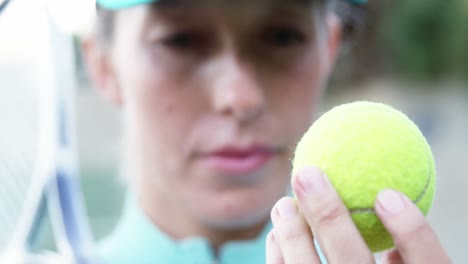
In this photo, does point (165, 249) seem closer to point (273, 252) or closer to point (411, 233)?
point (273, 252)

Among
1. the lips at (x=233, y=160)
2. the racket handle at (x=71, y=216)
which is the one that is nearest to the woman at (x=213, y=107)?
the lips at (x=233, y=160)

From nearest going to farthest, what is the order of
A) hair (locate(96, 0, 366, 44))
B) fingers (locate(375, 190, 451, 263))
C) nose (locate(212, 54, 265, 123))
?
fingers (locate(375, 190, 451, 263)) → nose (locate(212, 54, 265, 123)) → hair (locate(96, 0, 366, 44))

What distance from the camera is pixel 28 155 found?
3.45ft

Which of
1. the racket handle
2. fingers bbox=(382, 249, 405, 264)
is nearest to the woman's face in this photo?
the racket handle

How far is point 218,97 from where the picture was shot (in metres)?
0.85

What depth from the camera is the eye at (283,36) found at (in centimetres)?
88

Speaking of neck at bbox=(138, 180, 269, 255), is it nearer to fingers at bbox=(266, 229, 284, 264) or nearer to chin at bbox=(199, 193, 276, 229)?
chin at bbox=(199, 193, 276, 229)

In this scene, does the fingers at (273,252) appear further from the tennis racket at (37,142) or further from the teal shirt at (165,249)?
the tennis racket at (37,142)

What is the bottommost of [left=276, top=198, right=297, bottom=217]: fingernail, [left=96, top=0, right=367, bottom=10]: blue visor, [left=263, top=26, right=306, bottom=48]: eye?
[left=276, top=198, right=297, bottom=217]: fingernail

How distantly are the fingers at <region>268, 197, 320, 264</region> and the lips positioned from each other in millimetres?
291

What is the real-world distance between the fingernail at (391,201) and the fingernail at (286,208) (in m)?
0.07

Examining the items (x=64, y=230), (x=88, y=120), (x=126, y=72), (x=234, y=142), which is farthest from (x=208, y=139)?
(x=88, y=120)

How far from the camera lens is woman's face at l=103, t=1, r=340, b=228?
0.85 m

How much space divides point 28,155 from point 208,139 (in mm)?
325
